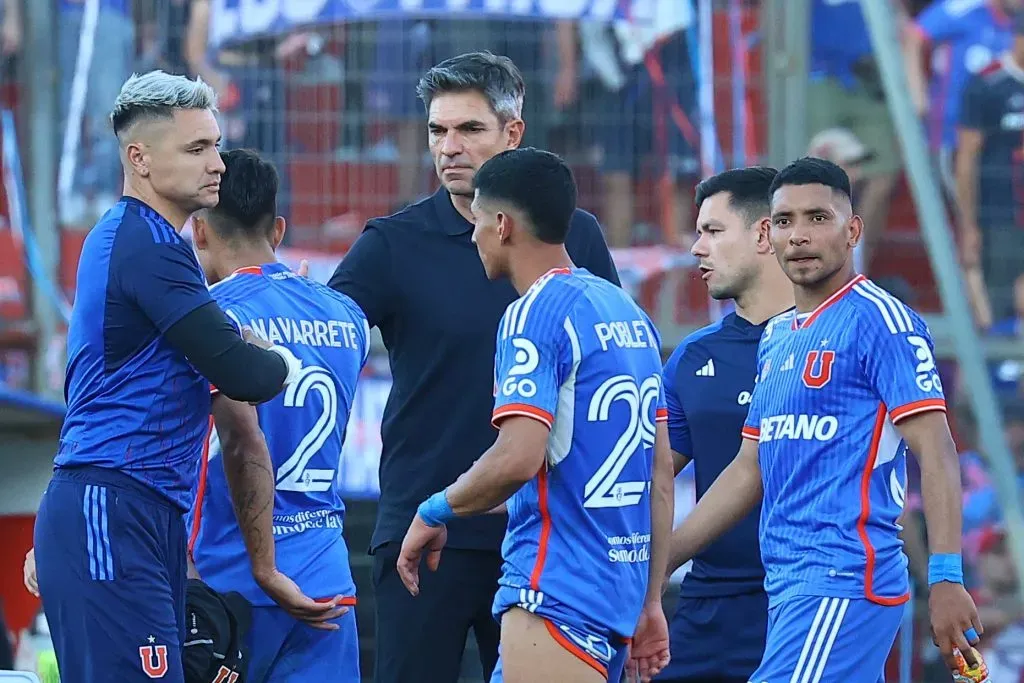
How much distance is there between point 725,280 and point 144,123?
2.23m

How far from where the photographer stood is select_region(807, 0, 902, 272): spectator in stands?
1143 cm

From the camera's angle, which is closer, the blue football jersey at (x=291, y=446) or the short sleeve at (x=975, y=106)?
the blue football jersey at (x=291, y=446)

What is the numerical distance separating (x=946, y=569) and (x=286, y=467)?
1.74 meters

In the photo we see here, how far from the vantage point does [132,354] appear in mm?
4379

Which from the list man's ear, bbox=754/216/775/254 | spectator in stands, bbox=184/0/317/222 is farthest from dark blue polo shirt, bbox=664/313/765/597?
spectator in stands, bbox=184/0/317/222

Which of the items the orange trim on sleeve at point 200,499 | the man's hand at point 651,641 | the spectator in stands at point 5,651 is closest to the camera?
the man's hand at point 651,641

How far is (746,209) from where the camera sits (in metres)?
6.07

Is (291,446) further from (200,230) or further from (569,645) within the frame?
(569,645)

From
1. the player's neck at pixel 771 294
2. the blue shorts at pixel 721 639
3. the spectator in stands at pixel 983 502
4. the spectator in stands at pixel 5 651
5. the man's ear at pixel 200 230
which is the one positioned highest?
the man's ear at pixel 200 230

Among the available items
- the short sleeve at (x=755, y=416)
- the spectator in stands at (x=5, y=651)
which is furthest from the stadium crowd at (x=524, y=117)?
the short sleeve at (x=755, y=416)

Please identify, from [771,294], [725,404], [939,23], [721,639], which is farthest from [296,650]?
[939,23]

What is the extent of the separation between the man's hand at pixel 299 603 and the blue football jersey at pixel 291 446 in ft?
0.16

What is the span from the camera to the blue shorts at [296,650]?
4.99 metres

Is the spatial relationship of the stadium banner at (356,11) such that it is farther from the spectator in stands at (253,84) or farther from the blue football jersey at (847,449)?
the blue football jersey at (847,449)
